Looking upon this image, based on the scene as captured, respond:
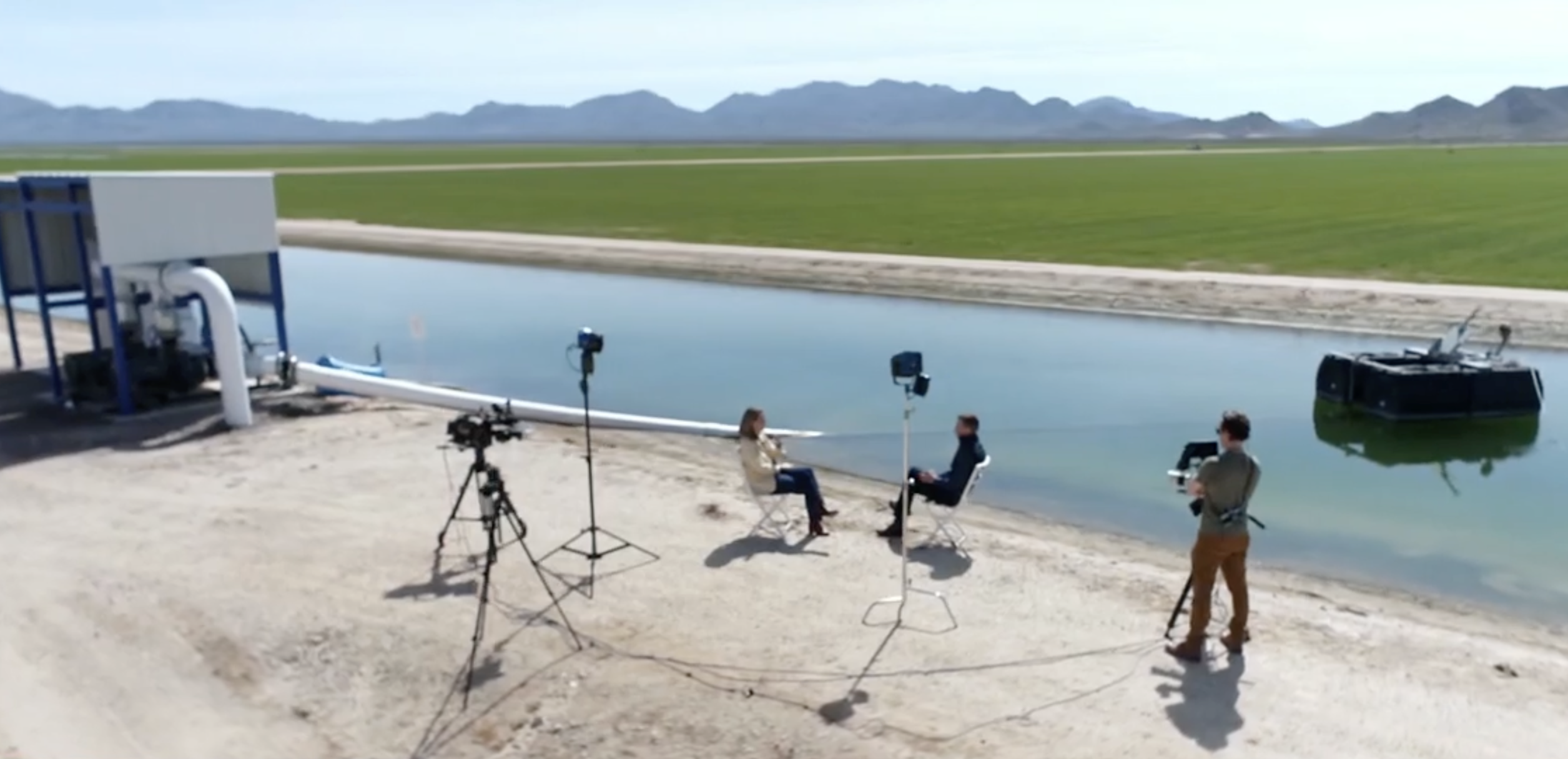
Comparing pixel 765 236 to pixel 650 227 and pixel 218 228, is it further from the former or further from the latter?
pixel 218 228

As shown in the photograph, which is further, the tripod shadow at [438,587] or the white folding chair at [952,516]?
the white folding chair at [952,516]

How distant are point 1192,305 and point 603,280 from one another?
1646cm

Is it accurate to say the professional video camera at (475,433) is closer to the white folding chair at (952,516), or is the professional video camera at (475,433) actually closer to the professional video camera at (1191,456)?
the white folding chair at (952,516)

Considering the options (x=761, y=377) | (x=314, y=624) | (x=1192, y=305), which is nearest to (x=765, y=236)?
(x=1192, y=305)

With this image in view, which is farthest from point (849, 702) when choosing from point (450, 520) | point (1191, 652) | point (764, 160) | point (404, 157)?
point (404, 157)

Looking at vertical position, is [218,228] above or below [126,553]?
above

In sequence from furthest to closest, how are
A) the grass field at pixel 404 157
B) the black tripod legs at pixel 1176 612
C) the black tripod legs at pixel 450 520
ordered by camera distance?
the grass field at pixel 404 157
the black tripod legs at pixel 450 520
the black tripod legs at pixel 1176 612

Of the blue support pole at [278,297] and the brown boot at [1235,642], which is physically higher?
the blue support pole at [278,297]

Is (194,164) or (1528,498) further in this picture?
(194,164)

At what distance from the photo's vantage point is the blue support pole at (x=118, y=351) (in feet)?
57.2

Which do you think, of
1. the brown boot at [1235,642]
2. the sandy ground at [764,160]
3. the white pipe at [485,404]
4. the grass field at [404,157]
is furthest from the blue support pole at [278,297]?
the grass field at [404,157]

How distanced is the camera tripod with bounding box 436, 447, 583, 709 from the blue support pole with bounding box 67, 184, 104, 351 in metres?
8.96

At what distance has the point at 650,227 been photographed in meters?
49.8

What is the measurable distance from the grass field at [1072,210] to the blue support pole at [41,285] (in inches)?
1013
